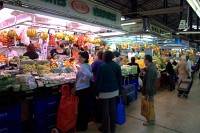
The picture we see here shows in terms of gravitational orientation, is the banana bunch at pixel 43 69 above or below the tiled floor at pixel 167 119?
above

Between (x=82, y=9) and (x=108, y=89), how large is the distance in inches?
105

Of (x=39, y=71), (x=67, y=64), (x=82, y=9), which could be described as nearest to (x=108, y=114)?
(x=39, y=71)

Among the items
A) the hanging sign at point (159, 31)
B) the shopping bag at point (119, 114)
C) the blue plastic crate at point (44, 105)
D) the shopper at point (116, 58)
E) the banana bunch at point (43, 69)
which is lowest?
the shopping bag at point (119, 114)

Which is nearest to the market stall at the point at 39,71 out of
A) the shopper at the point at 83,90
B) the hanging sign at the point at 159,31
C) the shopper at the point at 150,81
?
the shopper at the point at 83,90

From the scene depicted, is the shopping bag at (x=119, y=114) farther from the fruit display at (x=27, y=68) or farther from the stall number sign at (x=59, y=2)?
the stall number sign at (x=59, y=2)

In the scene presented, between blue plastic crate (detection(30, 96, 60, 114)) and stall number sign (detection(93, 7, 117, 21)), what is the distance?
2.99 meters

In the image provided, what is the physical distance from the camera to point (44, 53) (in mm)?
6629

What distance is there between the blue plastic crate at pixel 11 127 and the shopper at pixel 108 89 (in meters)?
1.51

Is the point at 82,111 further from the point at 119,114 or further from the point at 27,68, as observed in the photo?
the point at 27,68

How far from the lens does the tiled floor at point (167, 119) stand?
158 inches

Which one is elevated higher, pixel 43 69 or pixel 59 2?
pixel 59 2

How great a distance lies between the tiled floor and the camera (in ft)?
13.2

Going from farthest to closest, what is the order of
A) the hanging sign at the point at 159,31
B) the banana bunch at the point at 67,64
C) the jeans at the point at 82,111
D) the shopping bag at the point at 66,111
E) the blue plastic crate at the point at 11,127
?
1. the hanging sign at the point at 159,31
2. the banana bunch at the point at 67,64
3. the jeans at the point at 82,111
4. the shopping bag at the point at 66,111
5. the blue plastic crate at the point at 11,127

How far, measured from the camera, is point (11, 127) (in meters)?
2.92
